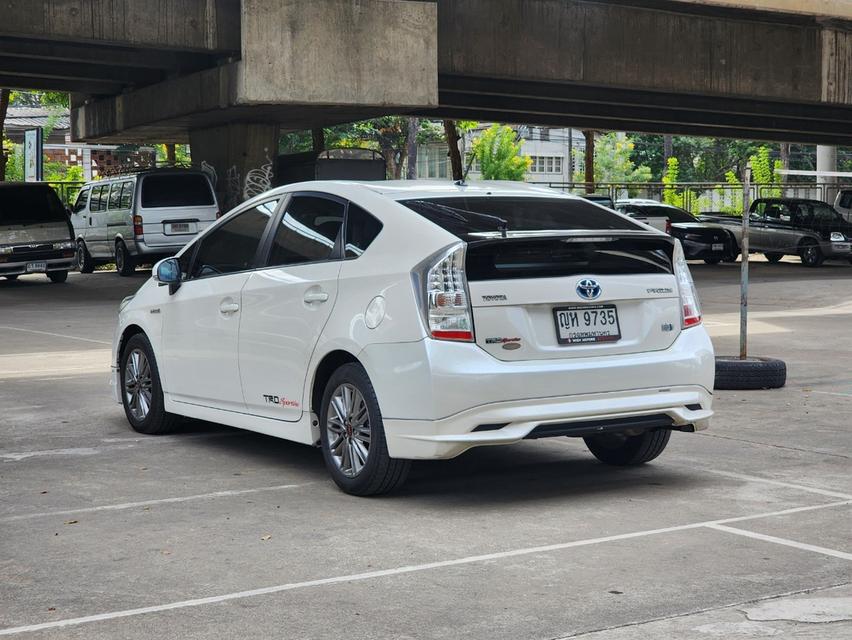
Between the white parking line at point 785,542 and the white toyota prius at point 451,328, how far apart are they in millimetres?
840

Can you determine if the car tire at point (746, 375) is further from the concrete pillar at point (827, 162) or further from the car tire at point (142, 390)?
the concrete pillar at point (827, 162)

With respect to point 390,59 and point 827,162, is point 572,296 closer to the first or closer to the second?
point 390,59

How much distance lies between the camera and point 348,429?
681 centimetres

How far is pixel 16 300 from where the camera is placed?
77.7ft

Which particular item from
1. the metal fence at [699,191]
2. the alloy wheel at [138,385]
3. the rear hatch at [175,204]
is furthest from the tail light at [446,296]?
the metal fence at [699,191]

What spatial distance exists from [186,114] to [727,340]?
14896 mm

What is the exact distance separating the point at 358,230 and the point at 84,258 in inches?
1014

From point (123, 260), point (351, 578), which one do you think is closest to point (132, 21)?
point (123, 260)

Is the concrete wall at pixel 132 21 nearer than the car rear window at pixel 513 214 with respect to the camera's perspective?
No

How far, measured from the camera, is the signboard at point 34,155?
3672 cm

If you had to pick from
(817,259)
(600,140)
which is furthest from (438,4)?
(600,140)

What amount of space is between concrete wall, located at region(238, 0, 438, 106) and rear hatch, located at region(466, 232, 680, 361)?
1773 cm

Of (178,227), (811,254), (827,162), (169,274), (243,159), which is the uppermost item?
(827,162)

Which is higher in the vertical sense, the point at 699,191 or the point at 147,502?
the point at 699,191
